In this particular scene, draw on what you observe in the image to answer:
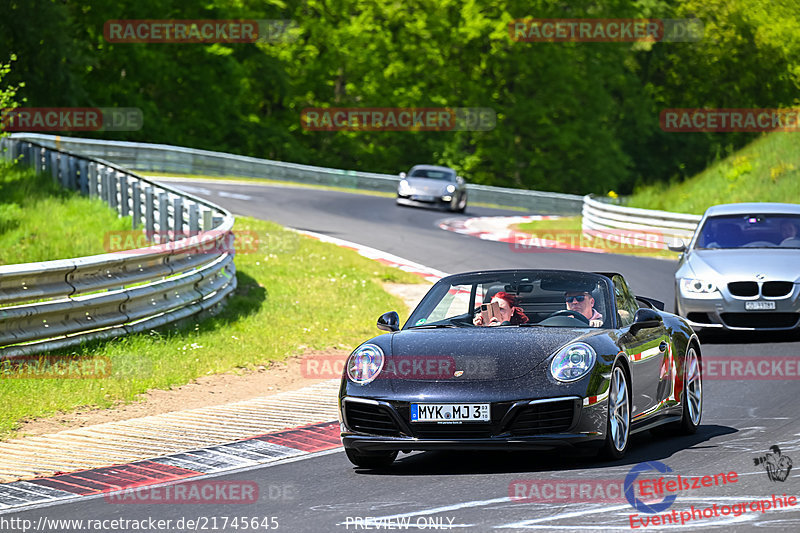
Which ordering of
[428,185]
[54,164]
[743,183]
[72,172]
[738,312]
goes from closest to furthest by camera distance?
[738,312]
[72,172]
[54,164]
[743,183]
[428,185]

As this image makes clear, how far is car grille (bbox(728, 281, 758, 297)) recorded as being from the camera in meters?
14.3

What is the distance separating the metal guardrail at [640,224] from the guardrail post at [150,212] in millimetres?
11206

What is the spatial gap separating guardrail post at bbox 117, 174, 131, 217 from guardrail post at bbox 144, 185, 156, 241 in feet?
4.68

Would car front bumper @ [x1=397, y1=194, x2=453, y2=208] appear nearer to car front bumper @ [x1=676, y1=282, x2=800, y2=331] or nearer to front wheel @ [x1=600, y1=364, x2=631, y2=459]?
car front bumper @ [x1=676, y1=282, x2=800, y2=331]

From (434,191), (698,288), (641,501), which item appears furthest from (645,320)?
(434,191)

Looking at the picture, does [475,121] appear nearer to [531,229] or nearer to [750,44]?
[750,44]

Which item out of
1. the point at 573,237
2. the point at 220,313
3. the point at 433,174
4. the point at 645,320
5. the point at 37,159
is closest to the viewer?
the point at 645,320

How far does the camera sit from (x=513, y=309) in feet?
29.2

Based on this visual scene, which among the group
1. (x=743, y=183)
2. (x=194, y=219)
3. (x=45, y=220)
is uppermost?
(x=194, y=219)

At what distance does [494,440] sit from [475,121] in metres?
61.7

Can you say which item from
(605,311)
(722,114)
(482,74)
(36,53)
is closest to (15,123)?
(36,53)

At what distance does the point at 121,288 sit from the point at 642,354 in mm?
7680

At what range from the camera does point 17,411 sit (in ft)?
33.1

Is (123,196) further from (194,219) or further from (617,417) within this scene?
(617,417)
